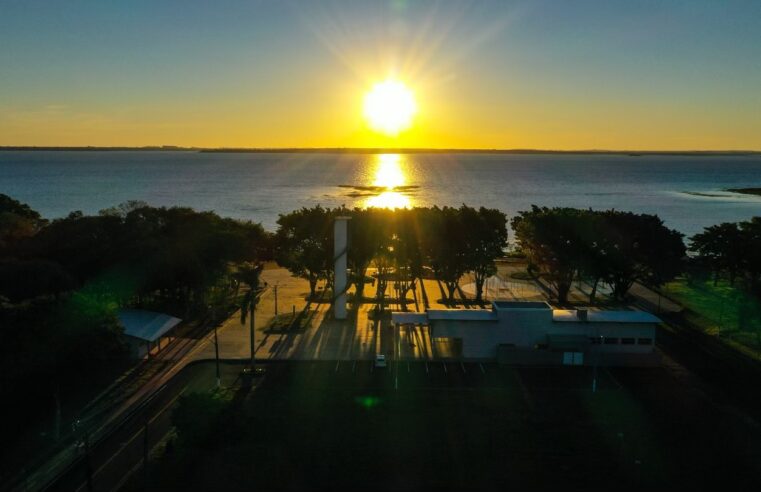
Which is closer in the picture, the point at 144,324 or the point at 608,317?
the point at 608,317

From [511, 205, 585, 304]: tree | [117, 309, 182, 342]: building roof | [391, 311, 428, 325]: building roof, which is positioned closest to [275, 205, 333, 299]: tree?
[391, 311, 428, 325]: building roof

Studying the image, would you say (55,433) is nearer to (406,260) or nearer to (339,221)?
(339,221)

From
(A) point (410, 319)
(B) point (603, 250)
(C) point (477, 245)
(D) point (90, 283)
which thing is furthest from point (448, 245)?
(D) point (90, 283)

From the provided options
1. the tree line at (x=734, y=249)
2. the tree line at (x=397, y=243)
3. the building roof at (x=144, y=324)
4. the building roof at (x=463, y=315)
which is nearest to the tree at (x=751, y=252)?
the tree line at (x=734, y=249)

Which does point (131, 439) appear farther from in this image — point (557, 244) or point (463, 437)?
point (557, 244)

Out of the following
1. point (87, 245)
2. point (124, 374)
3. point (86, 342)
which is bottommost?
point (124, 374)

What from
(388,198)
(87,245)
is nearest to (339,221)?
(87,245)
